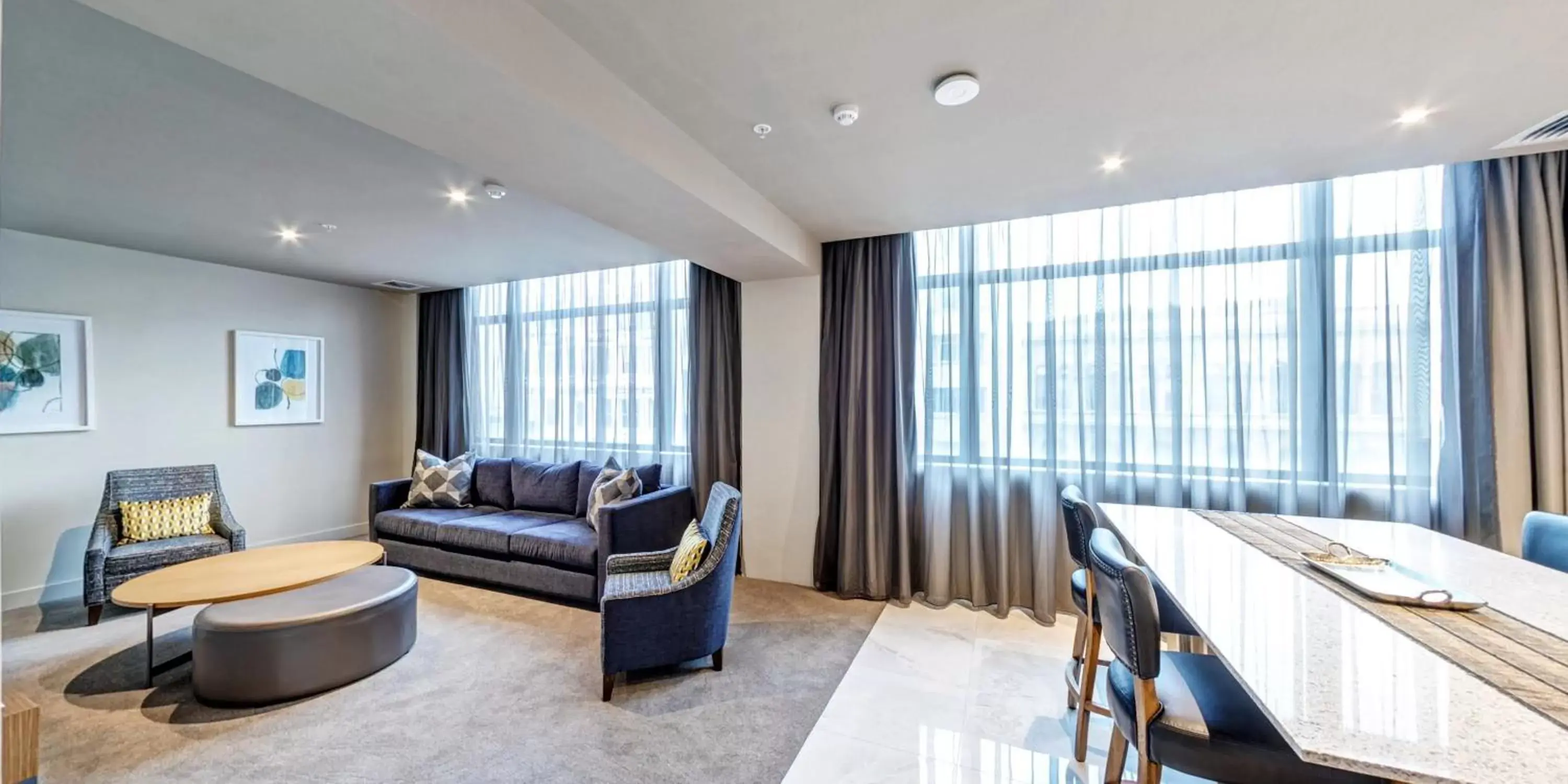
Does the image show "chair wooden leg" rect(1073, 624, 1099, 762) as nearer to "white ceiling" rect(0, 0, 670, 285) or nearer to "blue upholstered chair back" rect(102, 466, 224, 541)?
"white ceiling" rect(0, 0, 670, 285)

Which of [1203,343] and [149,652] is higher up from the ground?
[1203,343]

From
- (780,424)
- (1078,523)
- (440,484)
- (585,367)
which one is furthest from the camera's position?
(585,367)

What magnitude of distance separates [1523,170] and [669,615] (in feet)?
14.7

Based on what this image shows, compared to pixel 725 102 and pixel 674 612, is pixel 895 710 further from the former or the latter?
pixel 725 102

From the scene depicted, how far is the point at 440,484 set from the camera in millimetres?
4672

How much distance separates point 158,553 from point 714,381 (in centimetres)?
358

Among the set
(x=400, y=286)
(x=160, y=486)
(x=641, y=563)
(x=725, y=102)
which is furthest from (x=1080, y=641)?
(x=400, y=286)

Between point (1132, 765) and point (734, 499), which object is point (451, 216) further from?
point (1132, 765)

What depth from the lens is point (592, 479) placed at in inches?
174

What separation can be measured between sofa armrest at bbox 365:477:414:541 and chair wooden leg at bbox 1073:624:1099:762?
488 cm

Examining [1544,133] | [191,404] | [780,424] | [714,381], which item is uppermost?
[1544,133]

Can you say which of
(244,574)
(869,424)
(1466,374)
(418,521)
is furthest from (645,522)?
(1466,374)

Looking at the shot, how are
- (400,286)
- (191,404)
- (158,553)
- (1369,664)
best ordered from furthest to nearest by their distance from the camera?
(400,286) < (191,404) < (158,553) < (1369,664)

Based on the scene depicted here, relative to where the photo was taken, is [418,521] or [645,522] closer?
[645,522]
